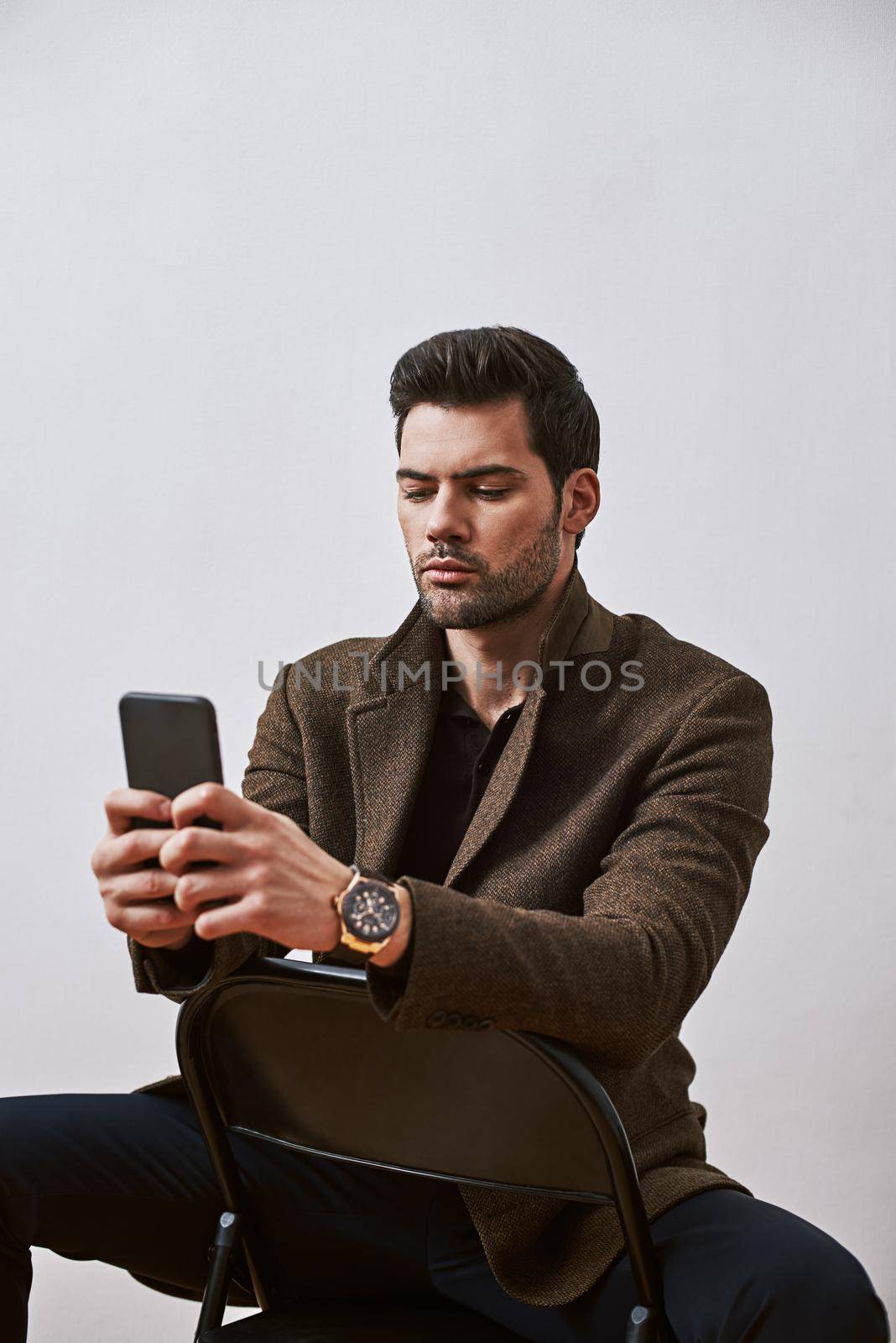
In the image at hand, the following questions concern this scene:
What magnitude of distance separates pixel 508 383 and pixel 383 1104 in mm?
909

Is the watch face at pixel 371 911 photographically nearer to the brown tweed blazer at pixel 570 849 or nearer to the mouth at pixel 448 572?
the brown tweed blazer at pixel 570 849

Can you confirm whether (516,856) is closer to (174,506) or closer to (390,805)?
(390,805)

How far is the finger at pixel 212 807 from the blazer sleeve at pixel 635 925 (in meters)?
0.15

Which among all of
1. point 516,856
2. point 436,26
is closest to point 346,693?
point 516,856

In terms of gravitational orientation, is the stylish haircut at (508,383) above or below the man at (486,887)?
above

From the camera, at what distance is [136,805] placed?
3.34 ft

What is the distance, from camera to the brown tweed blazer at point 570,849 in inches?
42.9

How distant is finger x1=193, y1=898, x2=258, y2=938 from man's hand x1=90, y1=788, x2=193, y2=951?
0.13 feet

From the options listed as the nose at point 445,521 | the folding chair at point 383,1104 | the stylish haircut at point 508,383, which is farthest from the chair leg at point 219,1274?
the stylish haircut at point 508,383

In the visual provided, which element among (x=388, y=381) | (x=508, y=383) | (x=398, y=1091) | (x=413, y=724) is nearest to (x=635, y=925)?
(x=398, y=1091)

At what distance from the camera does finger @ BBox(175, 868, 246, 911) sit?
978mm

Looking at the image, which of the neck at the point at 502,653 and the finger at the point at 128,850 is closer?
the finger at the point at 128,850

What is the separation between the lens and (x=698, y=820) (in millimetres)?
1368

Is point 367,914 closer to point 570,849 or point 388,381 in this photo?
point 570,849
